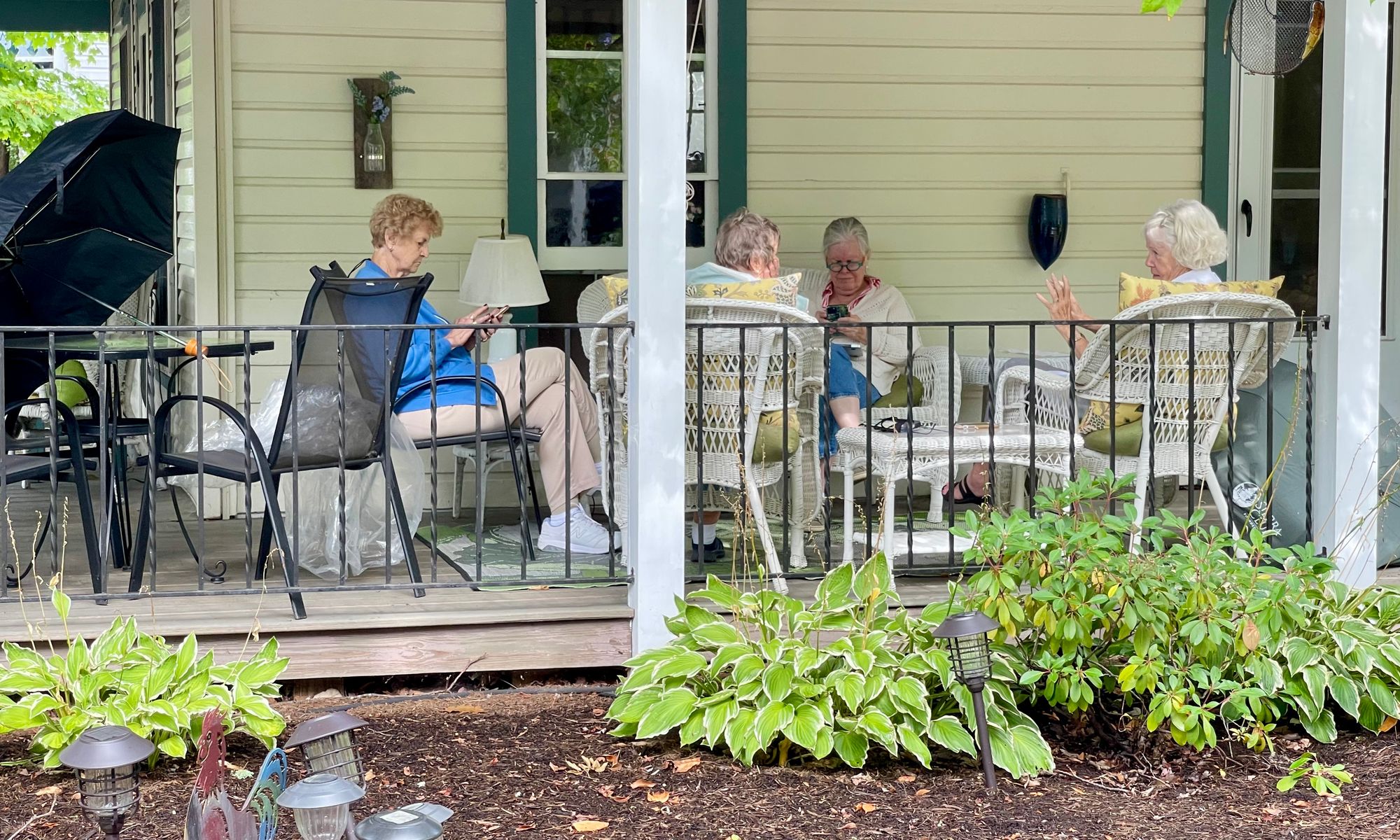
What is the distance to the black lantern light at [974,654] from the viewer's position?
10.1 ft

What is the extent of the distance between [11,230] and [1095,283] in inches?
168

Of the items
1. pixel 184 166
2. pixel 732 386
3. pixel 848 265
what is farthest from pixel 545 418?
pixel 184 166

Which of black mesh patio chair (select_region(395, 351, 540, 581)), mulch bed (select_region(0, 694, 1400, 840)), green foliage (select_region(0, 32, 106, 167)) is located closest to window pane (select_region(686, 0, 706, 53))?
black mesh patio chair (select_region(395, 351, 540, 581))

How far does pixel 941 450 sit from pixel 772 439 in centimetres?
50

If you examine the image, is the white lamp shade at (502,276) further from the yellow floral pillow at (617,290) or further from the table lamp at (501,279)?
the yellow floral pillow at (617,290)

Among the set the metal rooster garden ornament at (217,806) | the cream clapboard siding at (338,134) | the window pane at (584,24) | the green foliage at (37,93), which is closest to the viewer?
the metal rooster garden ornament at (217,806)

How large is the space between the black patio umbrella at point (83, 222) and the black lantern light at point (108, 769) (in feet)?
7.47

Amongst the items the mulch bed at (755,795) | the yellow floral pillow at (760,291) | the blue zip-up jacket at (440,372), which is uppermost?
the yellow floral pillow at (760,291)

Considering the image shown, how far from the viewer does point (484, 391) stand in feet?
15.1

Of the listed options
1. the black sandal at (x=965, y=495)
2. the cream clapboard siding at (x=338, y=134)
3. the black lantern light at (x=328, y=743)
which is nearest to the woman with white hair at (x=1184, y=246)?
the black sandal at (x=965, y=495)

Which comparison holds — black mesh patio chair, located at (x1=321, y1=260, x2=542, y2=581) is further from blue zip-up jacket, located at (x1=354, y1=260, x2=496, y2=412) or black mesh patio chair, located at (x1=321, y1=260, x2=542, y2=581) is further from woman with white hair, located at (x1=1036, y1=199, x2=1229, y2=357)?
woman with white hair, located at (x1=1036, y1=199, x2=1229, y2=357)

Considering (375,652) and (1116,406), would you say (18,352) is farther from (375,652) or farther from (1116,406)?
(1116,406)

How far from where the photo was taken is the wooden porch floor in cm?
379

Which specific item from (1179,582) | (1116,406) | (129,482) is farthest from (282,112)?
(1179,582)
